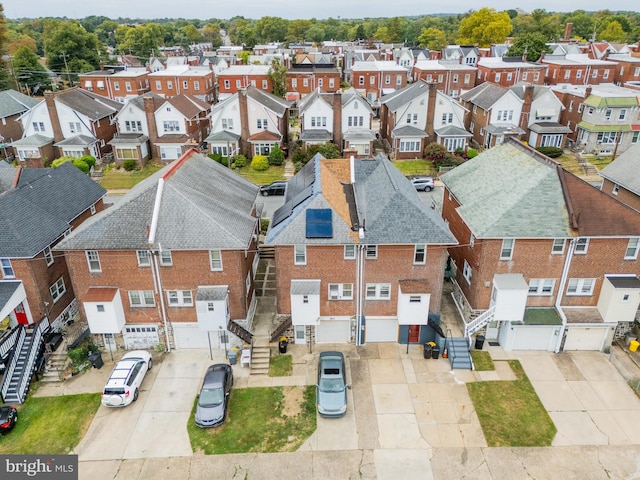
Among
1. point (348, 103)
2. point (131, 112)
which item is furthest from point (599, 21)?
point (131, 112)

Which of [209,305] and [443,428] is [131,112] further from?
[443,428]

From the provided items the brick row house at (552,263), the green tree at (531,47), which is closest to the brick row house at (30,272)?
the brick row house at (552,263)

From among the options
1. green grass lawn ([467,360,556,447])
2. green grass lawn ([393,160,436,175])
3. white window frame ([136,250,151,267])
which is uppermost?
white window frame ([136,250,151,267])

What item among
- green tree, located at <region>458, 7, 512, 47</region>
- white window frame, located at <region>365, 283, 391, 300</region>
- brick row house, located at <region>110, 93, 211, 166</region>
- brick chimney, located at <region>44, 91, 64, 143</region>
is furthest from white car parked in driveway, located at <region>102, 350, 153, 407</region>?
green tree, located at <region>458, 7, 512, 47</region>

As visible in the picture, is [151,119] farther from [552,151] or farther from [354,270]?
[552,151]

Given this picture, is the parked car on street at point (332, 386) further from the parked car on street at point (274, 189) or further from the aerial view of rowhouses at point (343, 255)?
the parked car on street at point (274, 189)

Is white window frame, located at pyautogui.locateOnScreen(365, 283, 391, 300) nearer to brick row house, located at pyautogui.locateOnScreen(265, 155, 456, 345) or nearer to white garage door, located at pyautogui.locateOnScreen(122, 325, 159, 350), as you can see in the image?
brick row house, located at pyautogui.locateOnScreen(265, 155, 456, 345)
